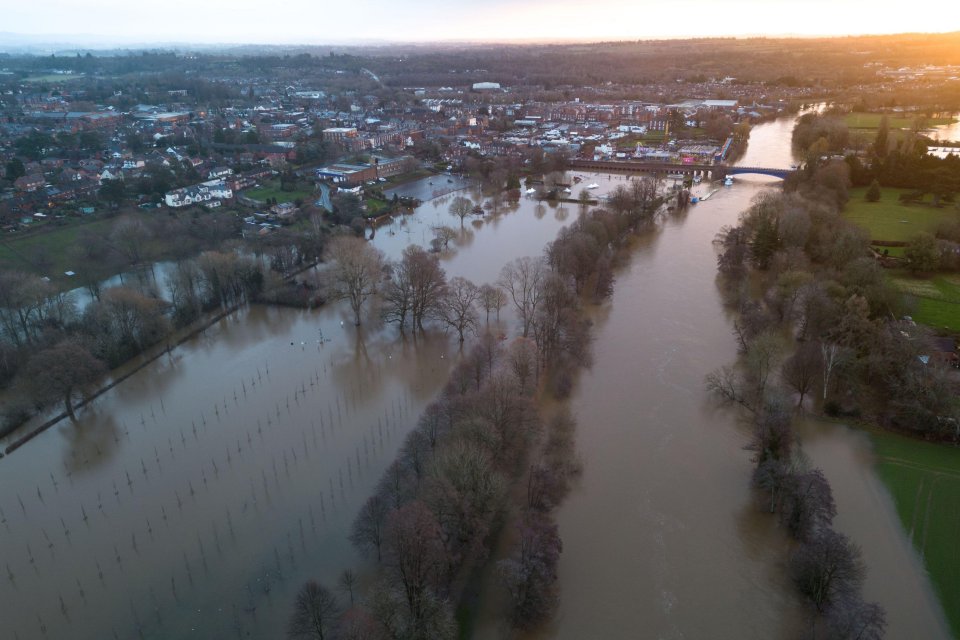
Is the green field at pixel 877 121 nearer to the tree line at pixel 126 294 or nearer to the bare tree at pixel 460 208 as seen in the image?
the bare tree at pixel 460 208

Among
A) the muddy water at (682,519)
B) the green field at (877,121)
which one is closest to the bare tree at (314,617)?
the muddy water at (682,519)

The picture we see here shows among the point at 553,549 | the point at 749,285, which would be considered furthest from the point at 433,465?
the point at 749,285

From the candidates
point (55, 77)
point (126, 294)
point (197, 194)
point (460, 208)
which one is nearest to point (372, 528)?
point (126, 294)

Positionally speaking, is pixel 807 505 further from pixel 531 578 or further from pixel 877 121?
pixel 877 121

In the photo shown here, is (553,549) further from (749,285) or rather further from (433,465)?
(749,285)

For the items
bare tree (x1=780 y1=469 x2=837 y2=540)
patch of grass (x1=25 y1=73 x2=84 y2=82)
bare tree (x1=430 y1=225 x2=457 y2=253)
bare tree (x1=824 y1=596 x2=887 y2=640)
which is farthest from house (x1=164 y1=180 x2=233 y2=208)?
patch of grass (x1=25 y1=73 x2=84 y2=82)
